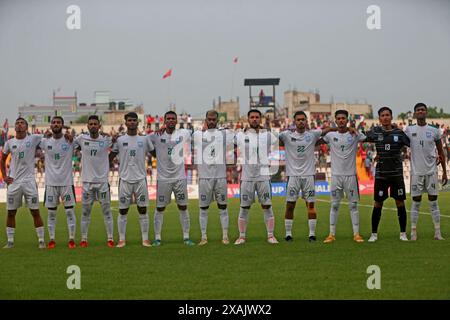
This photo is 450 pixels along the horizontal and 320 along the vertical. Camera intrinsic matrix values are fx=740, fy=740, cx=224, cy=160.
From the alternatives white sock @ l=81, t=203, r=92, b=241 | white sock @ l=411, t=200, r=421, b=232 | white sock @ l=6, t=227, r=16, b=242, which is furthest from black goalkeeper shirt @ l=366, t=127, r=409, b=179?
white sock @ l=6, t=227, r=16, b=242

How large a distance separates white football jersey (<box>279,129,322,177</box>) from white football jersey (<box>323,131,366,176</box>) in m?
0.33

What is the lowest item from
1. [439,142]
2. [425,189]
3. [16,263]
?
[16,263]

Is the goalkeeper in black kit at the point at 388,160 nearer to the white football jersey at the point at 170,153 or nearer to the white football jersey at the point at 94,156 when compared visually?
the white football jersey at the point at 170,153

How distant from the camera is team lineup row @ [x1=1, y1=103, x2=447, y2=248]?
13398 mm

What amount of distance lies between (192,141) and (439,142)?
455cm

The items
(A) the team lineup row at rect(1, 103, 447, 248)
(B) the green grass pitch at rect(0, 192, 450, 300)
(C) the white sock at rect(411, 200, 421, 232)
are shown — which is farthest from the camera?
(C) the white sock at rect(411, 200, 421, 232)

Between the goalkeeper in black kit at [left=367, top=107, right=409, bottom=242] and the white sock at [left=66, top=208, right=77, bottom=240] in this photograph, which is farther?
the white sock at [left=66, top=208, right=77, bottom=240]

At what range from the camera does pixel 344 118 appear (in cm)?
1330

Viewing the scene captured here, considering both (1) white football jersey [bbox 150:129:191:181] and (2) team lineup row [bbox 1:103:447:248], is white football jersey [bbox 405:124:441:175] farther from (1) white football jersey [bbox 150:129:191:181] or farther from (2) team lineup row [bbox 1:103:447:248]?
(1) white football jersey [bbox 150:129:191:181]

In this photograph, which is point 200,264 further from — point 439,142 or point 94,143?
point 439,142

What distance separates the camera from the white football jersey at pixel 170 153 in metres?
13.4

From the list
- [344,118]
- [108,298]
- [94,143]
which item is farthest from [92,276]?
[344,118]

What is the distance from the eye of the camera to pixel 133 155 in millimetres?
13383

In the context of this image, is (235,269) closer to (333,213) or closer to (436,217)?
(333,213)
